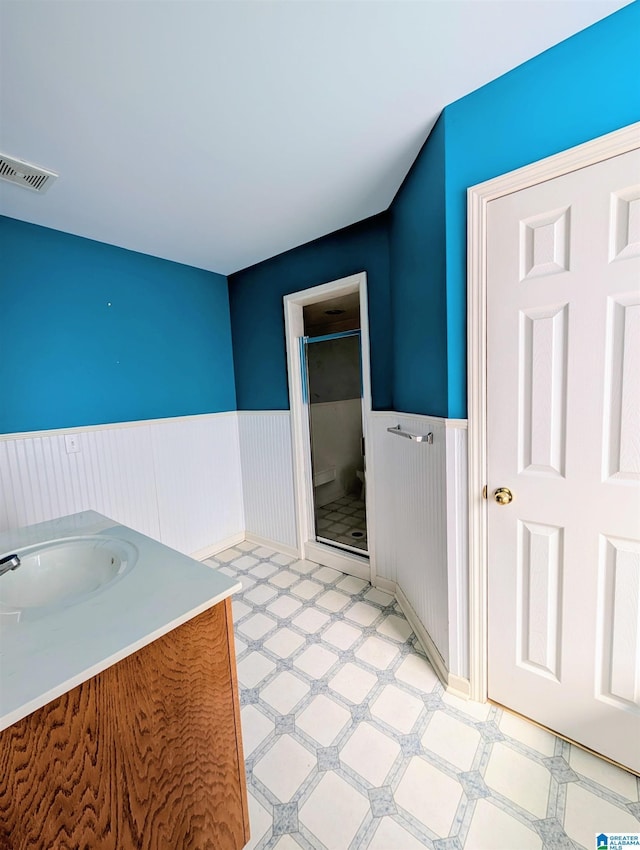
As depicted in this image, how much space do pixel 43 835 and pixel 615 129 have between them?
2136mm

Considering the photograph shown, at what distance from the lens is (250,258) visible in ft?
8.68

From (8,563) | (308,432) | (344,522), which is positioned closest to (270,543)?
(344,522)

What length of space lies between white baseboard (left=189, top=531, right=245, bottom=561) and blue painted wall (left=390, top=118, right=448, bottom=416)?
1.94 meters

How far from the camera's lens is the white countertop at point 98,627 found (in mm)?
605

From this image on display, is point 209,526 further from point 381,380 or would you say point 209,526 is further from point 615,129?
point 615,129

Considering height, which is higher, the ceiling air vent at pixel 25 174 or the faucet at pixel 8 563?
the ceiling air vent at pixel 25 174

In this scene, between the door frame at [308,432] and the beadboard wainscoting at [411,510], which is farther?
the door frame at [308,432]

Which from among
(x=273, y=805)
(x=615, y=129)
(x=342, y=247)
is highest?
(x=342, y=247)

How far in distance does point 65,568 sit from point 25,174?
1662 millimetres

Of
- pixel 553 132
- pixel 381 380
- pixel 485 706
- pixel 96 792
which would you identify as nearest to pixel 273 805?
pixel 96 792

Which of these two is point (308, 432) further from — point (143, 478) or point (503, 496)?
point (503, 496)

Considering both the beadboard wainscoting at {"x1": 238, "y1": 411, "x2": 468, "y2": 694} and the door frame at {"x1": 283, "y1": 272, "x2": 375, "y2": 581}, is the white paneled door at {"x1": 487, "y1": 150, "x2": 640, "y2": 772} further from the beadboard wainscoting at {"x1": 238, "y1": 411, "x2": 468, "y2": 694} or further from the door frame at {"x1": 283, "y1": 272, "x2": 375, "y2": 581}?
the door frame at {"x1": 283, "y1": 272, "x2": 375, "y2": 581}

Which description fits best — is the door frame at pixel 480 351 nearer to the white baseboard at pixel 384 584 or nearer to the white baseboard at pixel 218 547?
the white baseboard at pixel 384 584

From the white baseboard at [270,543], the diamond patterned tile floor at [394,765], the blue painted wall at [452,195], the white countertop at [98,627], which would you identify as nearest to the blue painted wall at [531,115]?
the blue painted wall at [452,195]
